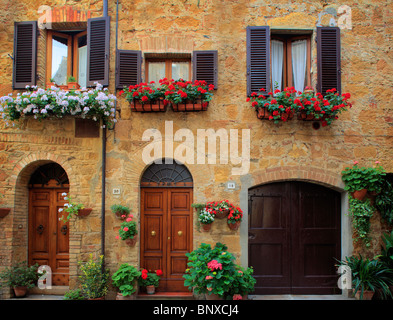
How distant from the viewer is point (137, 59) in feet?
→ 21.7

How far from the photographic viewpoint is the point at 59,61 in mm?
6969

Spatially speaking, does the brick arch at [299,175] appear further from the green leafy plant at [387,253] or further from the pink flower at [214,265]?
the pink flower at [214,265]

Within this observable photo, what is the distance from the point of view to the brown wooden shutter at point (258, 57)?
260 inches

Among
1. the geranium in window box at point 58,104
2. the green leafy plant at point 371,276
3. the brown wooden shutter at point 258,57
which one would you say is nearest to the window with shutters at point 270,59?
the brown wooden shutter at point 258,57

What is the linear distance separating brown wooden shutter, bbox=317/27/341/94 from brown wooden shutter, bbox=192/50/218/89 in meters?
1.92

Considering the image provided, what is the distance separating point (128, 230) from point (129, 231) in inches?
1.0

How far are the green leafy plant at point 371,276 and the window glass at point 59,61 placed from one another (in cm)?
635

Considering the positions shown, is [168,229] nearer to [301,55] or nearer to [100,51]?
[100,51]

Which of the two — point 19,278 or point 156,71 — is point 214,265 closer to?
point 19,278

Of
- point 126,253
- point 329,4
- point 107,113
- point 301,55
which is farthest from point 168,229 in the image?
point 329,4

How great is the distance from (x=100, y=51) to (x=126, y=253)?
3731 millimetres

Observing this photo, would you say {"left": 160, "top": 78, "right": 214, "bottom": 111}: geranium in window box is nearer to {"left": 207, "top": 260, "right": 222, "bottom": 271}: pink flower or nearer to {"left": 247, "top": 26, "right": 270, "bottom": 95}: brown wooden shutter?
{"left": 247, "top": 26, "right": 270, "bottom": 95}: brown wooden shutter
